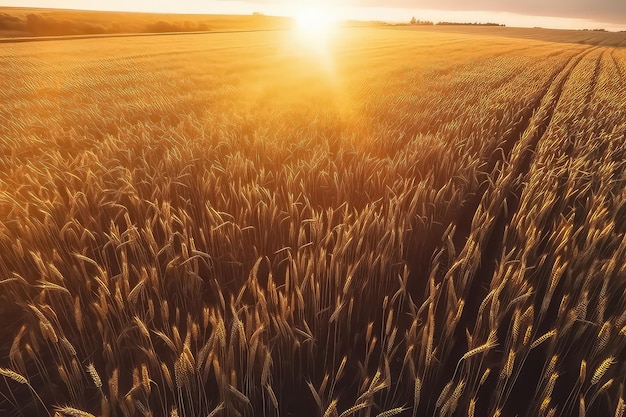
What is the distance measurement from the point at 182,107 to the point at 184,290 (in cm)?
625

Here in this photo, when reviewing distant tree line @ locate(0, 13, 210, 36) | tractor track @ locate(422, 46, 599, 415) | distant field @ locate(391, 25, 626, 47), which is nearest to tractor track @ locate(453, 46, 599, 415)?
tractor track @ locate(422, 46, 599, 415)

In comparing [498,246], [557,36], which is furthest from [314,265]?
[557,36]

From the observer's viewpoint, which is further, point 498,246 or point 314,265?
point 498,246

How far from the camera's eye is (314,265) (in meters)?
1.95

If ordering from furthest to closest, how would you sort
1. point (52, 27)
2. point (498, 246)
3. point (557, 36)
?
point (557, 36)
point (52, 27)
point (498, 246)

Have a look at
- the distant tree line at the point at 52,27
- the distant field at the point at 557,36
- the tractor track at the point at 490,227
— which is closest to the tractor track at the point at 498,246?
the tractor track at the point at 490,227

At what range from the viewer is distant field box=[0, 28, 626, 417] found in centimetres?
146

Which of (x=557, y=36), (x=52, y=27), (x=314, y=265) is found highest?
(x=557, y=36)

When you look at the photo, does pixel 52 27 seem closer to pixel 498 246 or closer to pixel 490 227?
pixel 490 227

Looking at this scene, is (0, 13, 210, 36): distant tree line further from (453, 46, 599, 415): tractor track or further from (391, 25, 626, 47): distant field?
(453, 46, 599, 415): tractor track

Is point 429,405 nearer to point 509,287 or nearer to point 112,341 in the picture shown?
point 509,287

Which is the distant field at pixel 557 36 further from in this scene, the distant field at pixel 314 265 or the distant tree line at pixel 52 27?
the distant field at pixel 314 265

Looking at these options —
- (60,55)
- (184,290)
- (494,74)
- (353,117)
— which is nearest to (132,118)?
(353,117)

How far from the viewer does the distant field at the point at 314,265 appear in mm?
1460
